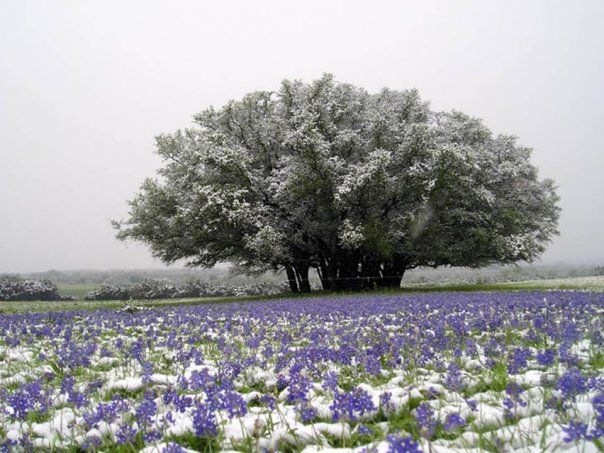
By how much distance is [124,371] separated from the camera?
6.46 m

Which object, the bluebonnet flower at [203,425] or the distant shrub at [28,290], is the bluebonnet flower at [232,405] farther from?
the distant shrub at [28,290]

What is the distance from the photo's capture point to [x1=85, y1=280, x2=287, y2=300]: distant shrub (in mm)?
37344

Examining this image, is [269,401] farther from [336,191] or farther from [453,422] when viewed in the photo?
[336,191]

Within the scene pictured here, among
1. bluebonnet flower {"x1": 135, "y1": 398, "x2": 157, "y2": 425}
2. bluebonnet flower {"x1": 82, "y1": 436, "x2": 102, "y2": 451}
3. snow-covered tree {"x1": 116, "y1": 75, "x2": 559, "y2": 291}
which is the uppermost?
snow-covered tree {"x1": 116, "y1": 75, "x2": 559, "y2": 291}

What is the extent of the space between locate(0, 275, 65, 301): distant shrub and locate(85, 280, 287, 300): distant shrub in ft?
11.3

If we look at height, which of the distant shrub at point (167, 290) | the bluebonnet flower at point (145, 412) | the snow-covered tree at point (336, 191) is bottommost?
the distant shrub at point (167, 290)

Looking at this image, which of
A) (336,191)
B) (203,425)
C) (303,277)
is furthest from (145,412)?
(303,277)

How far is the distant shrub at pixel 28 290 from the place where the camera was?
37500 millimetres

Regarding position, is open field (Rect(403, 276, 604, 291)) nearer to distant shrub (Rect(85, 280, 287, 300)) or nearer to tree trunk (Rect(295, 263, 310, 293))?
tree trunk (Rect(295, 263, 310, 293))

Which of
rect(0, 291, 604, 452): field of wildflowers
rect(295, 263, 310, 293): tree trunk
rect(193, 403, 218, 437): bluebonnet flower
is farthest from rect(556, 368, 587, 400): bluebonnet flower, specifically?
rect(295, 263, 310, 293): tree trunk

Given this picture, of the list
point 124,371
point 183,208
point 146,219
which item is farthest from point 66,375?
point 146,219

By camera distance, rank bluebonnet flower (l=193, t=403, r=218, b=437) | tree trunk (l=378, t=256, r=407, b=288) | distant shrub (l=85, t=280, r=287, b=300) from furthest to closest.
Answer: distant shrub (l=85, t=280, r=287, b=300)
tree trunk (l=378, t=256, r=407, b=288)
bluebonnet flower (l=193, t=403, r=218, b=437)

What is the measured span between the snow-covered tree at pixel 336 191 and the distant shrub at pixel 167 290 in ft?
23.3

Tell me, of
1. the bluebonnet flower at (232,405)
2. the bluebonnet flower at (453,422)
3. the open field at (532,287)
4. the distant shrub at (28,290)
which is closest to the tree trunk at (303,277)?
the open field at (532,287)
